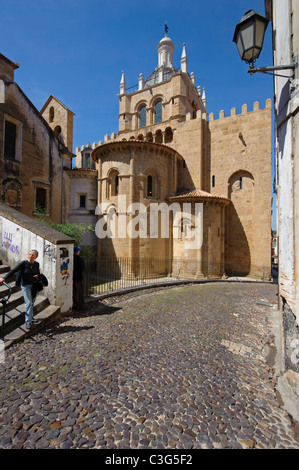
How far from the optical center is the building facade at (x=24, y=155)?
13041 millimetres

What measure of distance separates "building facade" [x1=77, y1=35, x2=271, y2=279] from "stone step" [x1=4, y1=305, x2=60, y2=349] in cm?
974

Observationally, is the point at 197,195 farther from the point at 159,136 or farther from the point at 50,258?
the point at 50,258

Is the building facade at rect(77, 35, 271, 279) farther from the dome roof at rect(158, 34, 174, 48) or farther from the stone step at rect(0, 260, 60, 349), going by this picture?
the dome roof at rect(158, 34, 174, 48)

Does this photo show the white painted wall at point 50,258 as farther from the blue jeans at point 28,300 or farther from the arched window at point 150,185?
the arched window at point 150,185

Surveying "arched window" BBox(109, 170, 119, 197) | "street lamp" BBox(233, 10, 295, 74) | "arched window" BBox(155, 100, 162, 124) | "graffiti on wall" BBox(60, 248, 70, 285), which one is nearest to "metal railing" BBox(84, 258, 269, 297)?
"arched window" BBox(109, 170, 119, 197)

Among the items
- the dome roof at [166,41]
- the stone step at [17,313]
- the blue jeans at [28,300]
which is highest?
the dome roof at [166,41]

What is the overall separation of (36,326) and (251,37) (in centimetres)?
693

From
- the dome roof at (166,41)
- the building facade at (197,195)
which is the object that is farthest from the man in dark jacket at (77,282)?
the dome roof at (166,41)

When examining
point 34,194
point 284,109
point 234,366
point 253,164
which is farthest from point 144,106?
point 234,366

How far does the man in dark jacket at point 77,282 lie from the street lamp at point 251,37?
621 centimetres

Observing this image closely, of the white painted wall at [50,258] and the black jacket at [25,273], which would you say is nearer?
the black jacket at [25,273]

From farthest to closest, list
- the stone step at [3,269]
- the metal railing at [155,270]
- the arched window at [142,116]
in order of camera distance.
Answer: the arched window at [142,116], the metal railing at [155,270], the stone step at [3,269]

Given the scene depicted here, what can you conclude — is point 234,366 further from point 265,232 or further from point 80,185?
point 80,185

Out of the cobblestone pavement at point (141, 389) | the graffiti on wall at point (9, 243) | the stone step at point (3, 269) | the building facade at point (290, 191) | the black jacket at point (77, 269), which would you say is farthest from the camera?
the black jacket at point (77, 269)
